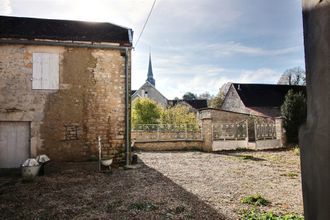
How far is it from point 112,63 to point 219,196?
6.88m

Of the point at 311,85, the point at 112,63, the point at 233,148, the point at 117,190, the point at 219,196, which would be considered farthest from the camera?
the point at 233,148

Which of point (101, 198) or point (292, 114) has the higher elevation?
point (292, 114)

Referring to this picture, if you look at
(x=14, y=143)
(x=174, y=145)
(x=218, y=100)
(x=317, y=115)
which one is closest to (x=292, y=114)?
(x=174, y=145)

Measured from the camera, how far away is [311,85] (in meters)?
0.77

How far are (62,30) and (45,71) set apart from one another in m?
2.21

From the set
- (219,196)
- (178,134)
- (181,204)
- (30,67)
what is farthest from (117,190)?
(178,134)

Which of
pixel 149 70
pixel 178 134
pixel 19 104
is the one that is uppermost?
pixel 149 70

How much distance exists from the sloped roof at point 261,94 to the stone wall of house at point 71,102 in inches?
909

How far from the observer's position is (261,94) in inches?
1282

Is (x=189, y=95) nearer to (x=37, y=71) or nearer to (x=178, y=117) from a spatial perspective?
(x=178, y=117)

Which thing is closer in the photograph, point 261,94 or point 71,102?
point 71,102

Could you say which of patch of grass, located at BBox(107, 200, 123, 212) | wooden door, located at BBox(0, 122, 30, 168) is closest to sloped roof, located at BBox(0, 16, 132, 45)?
wooden door, located at BBox(0, 122, 30, 168)

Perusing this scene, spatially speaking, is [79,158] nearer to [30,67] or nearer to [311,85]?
[30,67]

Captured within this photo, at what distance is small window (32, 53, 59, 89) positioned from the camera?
1005 centimetres
